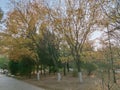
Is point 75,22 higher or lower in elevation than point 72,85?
higher

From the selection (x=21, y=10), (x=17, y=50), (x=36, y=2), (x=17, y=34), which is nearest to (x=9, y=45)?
(x=17, y=50)

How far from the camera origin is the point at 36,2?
102ft

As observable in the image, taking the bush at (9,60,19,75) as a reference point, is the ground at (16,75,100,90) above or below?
below

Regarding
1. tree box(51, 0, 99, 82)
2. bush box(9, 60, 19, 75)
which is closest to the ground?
tree box(51, 0, 99, 82)

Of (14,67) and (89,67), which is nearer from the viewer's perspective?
(89,67)

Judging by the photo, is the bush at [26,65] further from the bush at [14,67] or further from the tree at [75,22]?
the tree at [75,22]

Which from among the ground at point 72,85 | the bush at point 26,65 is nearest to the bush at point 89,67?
the bush at point 26,65

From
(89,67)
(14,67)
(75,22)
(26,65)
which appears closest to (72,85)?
(75,22)

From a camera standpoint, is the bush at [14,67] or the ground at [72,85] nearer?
the ground at [72,85]

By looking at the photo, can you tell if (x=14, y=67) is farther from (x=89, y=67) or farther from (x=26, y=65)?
(x=89, y=67)

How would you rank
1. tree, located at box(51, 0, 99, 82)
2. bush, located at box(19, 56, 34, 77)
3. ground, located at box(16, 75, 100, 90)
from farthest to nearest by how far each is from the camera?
bush, located at box(19, 56, 34, 77) → tree, located at box(51, 0, 99, 82) → ground, located at box(16, 75, 100, 90)

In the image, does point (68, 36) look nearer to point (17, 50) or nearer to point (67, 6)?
point (67, 6)

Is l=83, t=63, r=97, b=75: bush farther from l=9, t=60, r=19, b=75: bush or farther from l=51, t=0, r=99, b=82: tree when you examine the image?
l=9, t=60, r=19, b=75: bush

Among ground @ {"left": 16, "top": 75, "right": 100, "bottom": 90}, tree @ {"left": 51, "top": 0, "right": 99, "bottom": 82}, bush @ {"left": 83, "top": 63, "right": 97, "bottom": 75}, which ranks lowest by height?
ground @ {"left": 16, "top": 75, "right": 100, "bottom": 90}
